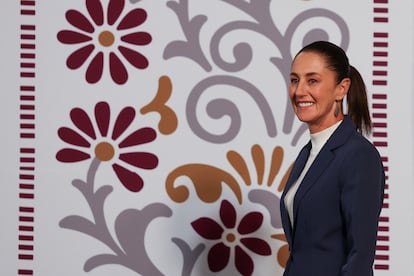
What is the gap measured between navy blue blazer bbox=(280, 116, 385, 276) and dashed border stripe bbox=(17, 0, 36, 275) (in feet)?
3.08

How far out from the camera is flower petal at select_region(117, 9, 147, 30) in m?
2.09

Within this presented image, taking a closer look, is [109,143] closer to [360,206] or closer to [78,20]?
[78,20]

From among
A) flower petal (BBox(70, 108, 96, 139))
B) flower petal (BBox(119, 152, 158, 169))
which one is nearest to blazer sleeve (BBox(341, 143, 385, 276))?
flower petal (BBox(119, 152, 158, 169))

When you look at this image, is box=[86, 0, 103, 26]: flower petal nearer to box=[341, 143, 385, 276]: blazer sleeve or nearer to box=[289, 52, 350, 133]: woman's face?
box=[289, 52, 350, 133]: woman's face

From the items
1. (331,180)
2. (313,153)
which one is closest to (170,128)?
(313,153)

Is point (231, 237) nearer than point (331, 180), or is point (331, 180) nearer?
point (331, 180)

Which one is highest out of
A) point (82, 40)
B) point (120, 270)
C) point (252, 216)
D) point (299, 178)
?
point (82, 40)

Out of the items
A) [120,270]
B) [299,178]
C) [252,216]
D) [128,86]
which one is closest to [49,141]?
[128,86]

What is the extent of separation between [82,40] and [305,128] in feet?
2.16

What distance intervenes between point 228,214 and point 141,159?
28cm

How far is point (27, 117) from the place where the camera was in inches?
83.7

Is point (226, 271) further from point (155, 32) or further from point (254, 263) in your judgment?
point (155, 32)

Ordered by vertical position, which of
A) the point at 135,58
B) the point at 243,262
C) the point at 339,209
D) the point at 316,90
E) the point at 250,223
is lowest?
the point at 243,262

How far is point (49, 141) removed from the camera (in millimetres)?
2115
